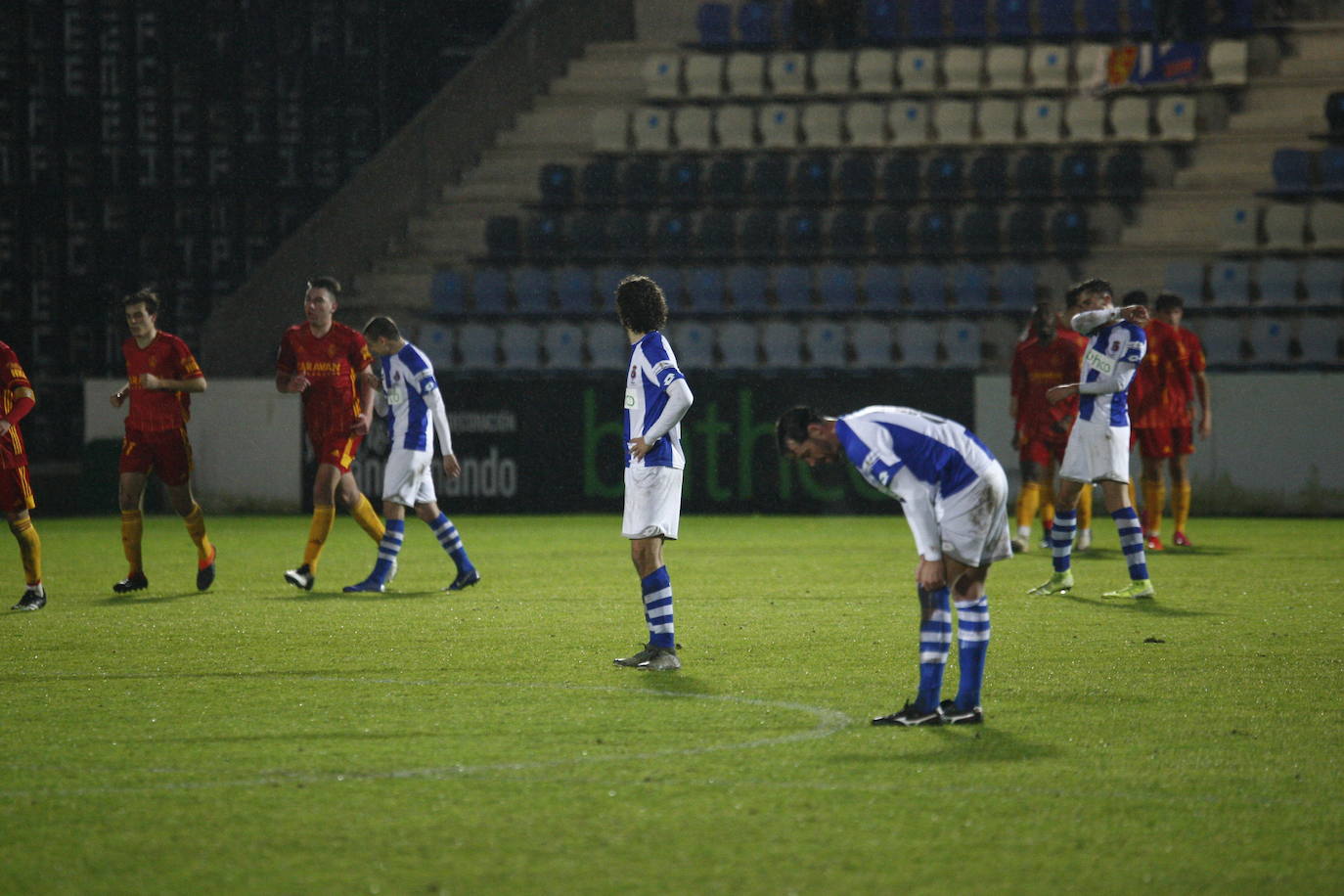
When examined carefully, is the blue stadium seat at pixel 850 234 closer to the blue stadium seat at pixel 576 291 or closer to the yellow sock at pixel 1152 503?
the blue stadium seat at pixel 576 291

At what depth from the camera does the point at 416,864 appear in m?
4.57

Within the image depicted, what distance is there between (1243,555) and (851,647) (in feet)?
22.9

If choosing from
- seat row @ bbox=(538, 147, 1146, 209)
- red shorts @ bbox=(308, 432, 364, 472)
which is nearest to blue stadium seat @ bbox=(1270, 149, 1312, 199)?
seat row @ bbox=(538, 147, 1146, 209)

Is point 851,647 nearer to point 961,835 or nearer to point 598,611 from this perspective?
point 598,611

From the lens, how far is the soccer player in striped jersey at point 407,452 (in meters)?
12.0

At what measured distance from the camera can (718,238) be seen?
975 inches

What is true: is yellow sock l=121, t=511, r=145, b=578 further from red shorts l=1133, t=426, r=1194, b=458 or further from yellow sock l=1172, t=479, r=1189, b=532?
yellow sock l=1172, t=479, r=1189, b=532

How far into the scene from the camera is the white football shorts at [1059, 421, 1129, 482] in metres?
11.1

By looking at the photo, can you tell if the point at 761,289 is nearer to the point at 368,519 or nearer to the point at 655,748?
the point at 368,519

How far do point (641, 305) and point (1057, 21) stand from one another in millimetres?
20029

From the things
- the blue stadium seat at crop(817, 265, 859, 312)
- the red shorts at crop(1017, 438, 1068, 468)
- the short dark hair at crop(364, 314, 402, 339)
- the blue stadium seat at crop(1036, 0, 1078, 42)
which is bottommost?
the red shorts at crop(1017, 438, 1068, 468)

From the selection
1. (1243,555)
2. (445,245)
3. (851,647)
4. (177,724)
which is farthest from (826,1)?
(177,724)

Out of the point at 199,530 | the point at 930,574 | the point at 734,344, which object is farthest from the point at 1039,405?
the point at 930,574

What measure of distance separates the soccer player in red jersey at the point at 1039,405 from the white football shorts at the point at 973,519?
8293 millimetres
